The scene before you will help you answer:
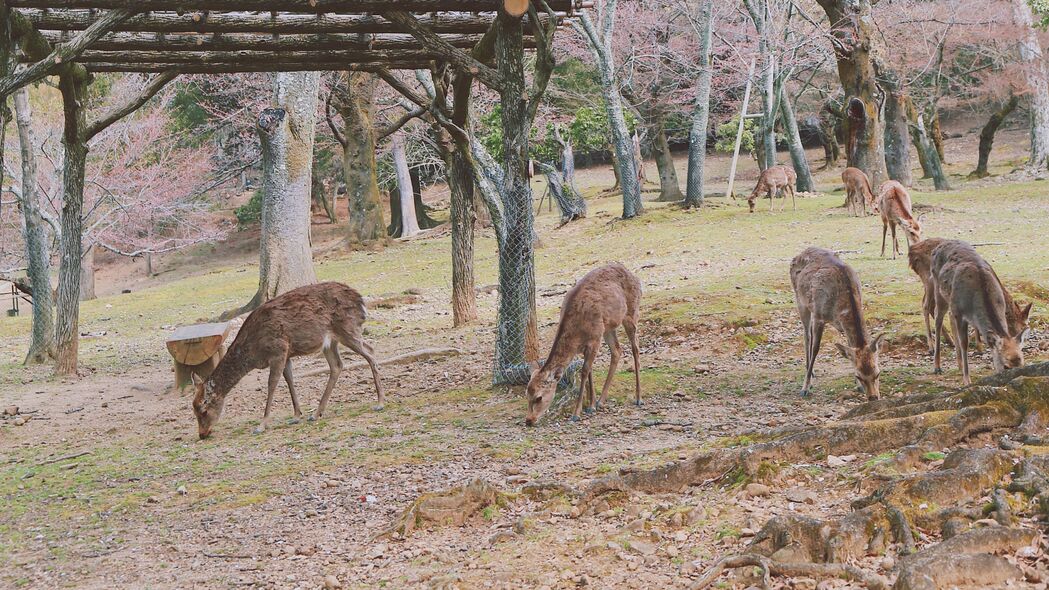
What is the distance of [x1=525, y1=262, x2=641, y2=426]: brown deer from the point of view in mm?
8586

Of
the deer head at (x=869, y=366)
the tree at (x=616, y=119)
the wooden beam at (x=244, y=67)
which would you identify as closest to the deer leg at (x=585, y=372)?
the deer head at (x=869, y=366)

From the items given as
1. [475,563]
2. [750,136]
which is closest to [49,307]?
[475,563]

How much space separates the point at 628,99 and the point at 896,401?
3009 centimetres

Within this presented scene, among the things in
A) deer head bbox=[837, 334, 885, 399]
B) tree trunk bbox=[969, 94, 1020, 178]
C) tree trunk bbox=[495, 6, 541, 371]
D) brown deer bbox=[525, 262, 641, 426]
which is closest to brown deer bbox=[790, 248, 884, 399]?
deer head bbox=[837, 334, 885, 399]

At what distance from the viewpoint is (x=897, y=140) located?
29.0 m

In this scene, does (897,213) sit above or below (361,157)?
below

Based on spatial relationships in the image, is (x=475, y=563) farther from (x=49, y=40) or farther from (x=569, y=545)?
(x=49, y=40)

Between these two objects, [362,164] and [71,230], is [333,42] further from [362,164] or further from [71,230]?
Result: [362,164]

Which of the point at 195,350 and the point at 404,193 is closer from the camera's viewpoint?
the point at 195,350

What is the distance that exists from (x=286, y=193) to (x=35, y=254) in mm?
4120

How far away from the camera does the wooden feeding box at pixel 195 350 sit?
431 inches

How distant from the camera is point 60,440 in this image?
978 cm

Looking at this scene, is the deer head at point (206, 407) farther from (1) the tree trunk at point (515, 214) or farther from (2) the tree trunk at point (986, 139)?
(2) the tree trunk at point (986, 139)

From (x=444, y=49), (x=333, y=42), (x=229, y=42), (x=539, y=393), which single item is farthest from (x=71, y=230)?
(x=539, y=393)
